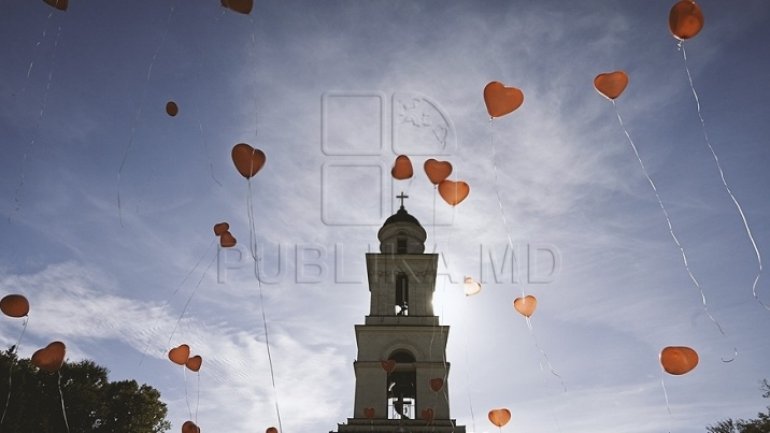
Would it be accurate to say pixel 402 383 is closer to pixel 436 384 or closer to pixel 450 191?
pixel 436 384

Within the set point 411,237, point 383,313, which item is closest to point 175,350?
point 383,313

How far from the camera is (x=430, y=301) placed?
73.9 feet

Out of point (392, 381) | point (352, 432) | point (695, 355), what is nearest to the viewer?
point (695, 355)

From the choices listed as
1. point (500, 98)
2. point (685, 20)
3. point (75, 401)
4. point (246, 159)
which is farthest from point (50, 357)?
point (75, 401)

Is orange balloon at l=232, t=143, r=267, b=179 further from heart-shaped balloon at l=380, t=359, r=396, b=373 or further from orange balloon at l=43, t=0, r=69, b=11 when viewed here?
heart-shaped balloon at l=380, t=359, r=396, b=373

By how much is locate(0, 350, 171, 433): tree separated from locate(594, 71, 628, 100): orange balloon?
85.0 ft

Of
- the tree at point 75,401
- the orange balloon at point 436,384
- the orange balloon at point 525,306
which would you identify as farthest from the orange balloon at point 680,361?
the tree at point 75,401

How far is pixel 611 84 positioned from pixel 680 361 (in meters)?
A: 5.52

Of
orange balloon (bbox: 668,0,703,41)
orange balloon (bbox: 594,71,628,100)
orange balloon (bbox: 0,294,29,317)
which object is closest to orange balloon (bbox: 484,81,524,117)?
orange balloon (bbox: 594,71,628,100)

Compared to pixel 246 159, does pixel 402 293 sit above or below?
above

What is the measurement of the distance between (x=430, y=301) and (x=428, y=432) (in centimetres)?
557

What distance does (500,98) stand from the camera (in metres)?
9.97

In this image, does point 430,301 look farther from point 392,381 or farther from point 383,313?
point 392,381

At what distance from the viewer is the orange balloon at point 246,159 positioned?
374 inches
